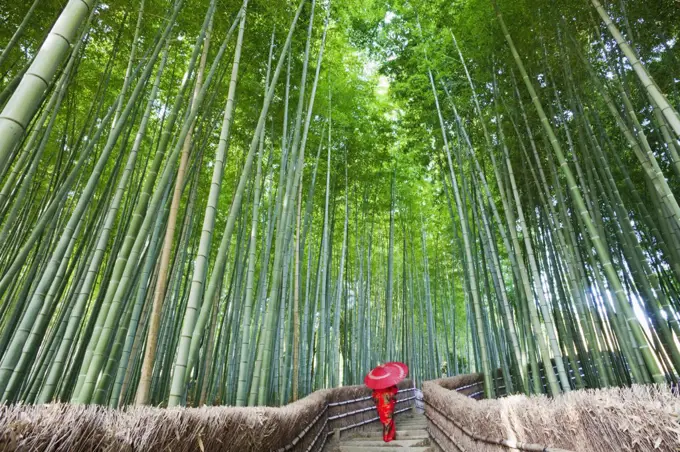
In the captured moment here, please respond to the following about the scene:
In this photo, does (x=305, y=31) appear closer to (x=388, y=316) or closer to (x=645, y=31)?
(x=645, y=31)

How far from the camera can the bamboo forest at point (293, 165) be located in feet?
7.68

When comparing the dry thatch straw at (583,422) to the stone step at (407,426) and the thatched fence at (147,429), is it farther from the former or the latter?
the stone step at (407,426)

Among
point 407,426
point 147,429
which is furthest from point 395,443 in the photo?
point 147,429

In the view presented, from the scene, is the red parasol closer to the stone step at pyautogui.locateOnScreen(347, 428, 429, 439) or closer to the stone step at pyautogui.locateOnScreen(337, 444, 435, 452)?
the stone step at pyautogui.locateOnScreen(337, 444, 435, 452)

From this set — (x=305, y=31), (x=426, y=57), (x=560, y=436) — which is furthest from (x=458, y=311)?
(x=560, y=436)

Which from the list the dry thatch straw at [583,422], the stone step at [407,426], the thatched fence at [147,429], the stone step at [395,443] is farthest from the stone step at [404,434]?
the thatched fence at [147,429]

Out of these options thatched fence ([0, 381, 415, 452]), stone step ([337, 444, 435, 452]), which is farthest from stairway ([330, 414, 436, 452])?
thatched fence ([0, 381, 415, 452])

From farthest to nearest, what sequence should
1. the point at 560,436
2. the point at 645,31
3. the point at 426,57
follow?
1. the point at 426,57
2. the point at 645,31
3. the point at 560,436

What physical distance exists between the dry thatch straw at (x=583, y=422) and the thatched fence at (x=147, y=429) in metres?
1.20

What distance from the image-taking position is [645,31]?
13.2 ft

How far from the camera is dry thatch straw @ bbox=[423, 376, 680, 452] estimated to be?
116cm

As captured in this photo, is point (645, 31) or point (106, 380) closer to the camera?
point (106, 380)

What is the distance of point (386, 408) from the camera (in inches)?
158

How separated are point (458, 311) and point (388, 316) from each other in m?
6.77
